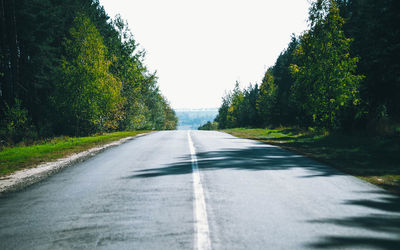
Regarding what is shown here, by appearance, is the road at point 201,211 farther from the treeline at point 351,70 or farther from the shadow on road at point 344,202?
the treeline at point 351,70

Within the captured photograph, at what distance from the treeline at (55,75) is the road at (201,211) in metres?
16.3

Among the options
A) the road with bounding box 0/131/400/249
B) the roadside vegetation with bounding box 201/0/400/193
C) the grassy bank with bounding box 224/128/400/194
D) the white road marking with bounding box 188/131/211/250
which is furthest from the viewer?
the roadside vegetation with bounding box 201/0/400/193

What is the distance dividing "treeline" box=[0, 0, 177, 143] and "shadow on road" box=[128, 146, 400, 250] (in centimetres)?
1570

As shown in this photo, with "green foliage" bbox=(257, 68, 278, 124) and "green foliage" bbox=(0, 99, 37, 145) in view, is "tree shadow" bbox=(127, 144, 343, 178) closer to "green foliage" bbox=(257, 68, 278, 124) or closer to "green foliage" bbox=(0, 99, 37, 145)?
"green foliage" bbox=(0, 99, 37, 145)

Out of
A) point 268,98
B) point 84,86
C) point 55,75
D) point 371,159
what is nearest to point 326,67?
point 371,159

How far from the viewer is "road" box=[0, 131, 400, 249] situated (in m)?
3.58

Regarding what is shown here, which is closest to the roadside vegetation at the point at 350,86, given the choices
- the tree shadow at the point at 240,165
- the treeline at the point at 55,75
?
the tree shadow at the point at 240,165

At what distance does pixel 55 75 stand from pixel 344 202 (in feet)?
92.9

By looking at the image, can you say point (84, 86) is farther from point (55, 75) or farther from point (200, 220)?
point (200, 220)

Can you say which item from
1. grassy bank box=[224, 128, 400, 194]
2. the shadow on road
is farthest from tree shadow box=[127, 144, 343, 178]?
grassy bank box=[224, 128, 400, 194]

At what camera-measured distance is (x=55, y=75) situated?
1074 inches

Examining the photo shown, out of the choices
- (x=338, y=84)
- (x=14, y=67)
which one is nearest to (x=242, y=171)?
(x=338, y=84)

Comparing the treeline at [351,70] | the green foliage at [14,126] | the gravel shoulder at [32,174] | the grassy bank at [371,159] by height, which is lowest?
the grassy bank at [371,159]

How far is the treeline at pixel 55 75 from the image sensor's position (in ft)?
77.3
